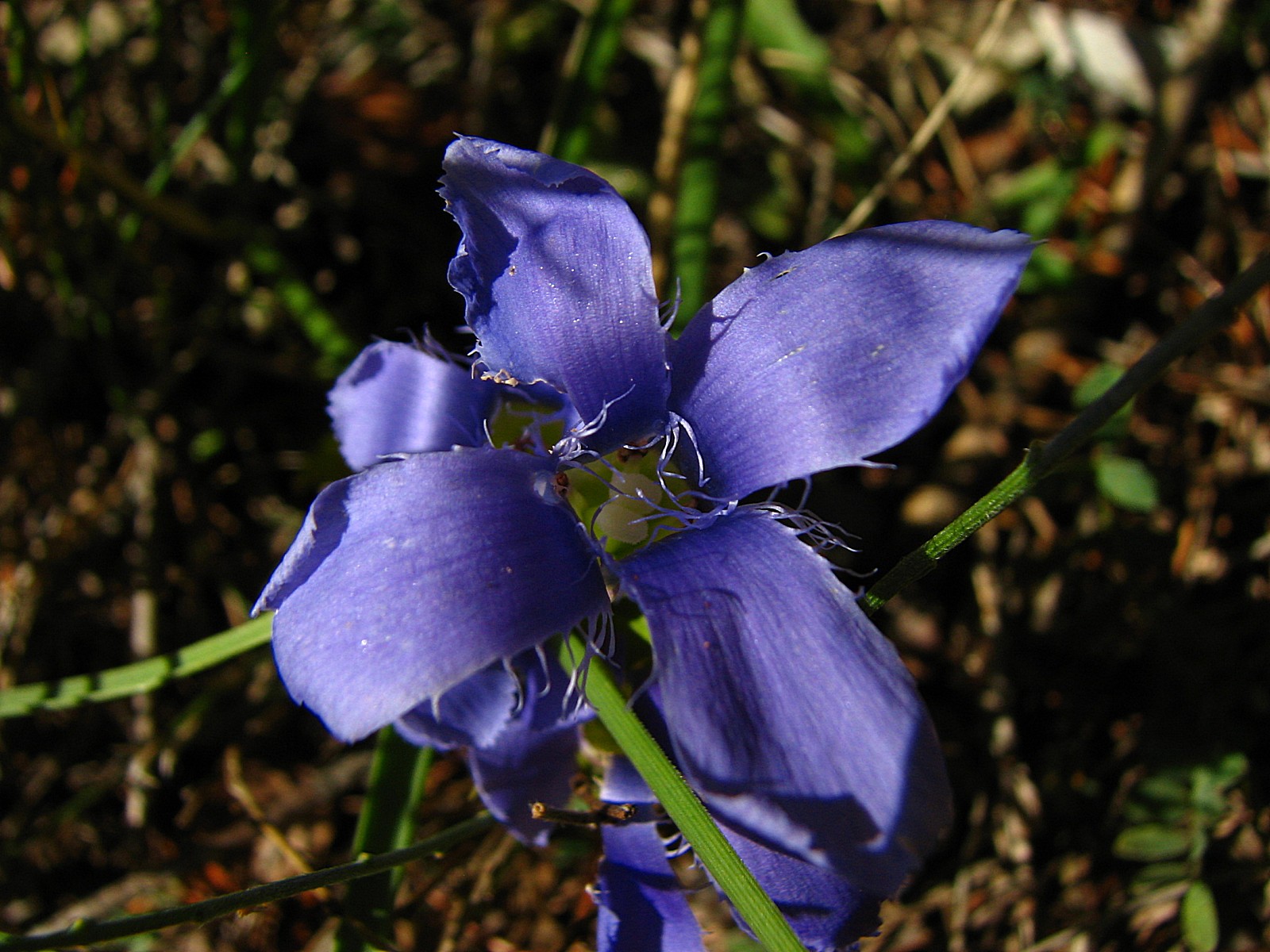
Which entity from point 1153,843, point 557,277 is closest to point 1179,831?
point 1153,843

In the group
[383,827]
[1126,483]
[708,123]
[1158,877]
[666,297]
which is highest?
[708,123]

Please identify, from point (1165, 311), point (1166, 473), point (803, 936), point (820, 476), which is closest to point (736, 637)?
point (803, 936)

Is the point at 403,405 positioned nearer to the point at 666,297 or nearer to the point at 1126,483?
the point at 666,297

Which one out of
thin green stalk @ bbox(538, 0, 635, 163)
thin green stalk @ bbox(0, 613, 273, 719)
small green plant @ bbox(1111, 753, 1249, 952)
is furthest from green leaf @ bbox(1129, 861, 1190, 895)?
thin green stalk @ bbox(538, 0, 635, 163)

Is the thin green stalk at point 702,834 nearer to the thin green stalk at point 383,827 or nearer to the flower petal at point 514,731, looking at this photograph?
the flower petal at point 514,731

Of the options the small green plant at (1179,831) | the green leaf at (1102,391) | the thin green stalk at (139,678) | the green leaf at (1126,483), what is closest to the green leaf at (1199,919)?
the small green plant at (1179,831)

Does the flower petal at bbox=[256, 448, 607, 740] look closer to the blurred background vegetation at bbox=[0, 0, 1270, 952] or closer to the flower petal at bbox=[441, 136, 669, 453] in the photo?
the flower petal at bbox=[441, 136, 669, 453]
